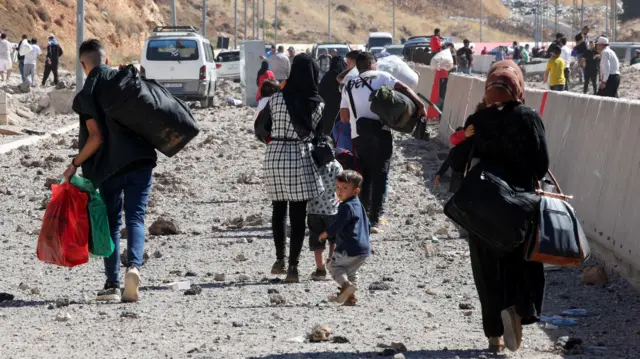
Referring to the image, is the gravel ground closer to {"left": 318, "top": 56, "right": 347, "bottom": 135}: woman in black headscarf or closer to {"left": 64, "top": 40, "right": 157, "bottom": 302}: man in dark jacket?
{"left": 64, "top": 40, "right": 157, "bottom": 302}: man in dark jacket

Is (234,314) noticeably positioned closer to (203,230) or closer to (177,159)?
(203,230)

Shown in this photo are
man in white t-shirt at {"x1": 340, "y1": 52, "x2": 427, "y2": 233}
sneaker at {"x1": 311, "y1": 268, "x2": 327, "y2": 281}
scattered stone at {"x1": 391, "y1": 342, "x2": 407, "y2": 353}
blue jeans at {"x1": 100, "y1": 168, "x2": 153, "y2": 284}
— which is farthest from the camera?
man in white t-shirt at {"x1": 340, "y1": 52, "x2": 427, "y2": 233}

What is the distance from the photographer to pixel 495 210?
19.5 ft

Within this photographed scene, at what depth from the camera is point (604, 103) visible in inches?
382

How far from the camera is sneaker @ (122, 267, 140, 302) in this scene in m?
7.78

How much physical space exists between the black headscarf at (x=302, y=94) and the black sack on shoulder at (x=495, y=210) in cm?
248

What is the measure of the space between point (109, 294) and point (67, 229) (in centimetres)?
50

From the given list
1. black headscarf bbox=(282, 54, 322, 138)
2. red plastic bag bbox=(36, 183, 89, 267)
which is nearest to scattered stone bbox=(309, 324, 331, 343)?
red plastic bag bbox=(36, 183, 89, 267)

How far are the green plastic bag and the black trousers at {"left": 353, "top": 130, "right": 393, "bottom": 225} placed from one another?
3482 millimetres

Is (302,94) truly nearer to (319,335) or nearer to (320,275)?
(320,275)

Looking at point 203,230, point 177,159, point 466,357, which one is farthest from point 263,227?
point 177,159

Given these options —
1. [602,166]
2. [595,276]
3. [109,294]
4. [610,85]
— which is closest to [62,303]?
[109,294]

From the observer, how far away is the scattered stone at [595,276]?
862 cm

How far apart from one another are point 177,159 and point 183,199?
16.8 ft
